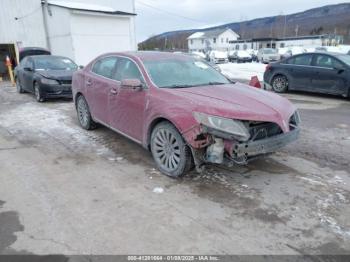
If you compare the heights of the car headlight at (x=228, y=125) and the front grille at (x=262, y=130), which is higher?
the car headlight at (x=228, y=125)

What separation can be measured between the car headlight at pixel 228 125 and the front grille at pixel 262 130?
0.16 meters

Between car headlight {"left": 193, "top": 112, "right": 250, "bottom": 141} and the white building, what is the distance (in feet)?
55.4

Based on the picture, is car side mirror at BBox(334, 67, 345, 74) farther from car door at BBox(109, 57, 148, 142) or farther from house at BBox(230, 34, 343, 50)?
house at BBox(230, 34, 343, 50)

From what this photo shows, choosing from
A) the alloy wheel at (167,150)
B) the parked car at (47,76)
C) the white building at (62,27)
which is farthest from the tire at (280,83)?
the white building at (62,27)

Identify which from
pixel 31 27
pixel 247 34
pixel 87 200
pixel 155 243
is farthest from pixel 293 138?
pixel 247 34

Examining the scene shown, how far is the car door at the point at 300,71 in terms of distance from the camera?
10523mm

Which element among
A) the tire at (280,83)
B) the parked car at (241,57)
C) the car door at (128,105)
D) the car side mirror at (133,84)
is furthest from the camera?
the parked car at (241,57)

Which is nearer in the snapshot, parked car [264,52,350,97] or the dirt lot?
the dirt lot

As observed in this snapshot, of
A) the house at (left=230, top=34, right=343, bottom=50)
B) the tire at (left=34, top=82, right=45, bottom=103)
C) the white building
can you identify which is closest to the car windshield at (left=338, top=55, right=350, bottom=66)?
the tire at (left=34, top=82, right=45, bottom=103)

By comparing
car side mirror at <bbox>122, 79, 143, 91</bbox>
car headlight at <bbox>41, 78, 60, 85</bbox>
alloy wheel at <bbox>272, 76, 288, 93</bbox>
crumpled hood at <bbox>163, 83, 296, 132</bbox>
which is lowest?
alloy wheel at <bbox>272, 76, 288, 93</bbox>

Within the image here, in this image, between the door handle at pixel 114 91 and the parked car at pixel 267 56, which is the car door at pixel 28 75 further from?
the parked car at pixel 267 56

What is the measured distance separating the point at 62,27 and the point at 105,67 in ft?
50.3

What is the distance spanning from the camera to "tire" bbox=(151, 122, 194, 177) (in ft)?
13.3

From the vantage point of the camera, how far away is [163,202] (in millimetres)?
3691
